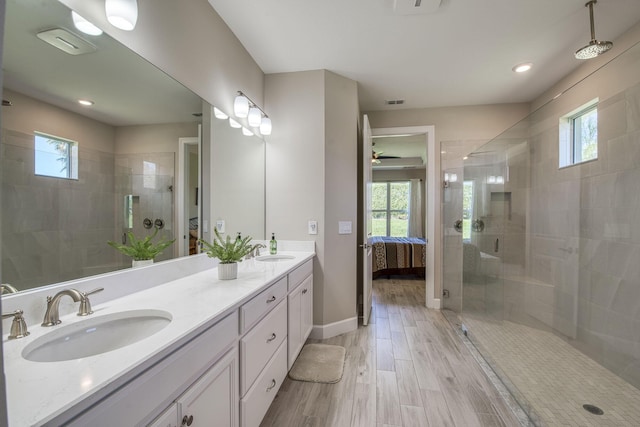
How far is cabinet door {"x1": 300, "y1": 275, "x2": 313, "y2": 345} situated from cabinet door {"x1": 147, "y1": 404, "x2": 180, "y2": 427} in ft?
4.45

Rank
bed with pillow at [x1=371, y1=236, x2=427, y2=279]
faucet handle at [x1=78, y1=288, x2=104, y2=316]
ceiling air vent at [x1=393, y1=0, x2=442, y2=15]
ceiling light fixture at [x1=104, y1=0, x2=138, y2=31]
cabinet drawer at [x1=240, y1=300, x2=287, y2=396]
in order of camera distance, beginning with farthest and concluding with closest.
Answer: bed with pillow at [x1=371, y1=236, x2=427, y2=279]
ceiling air vent at [x1=393, y1=0, x2=442, y2=15]
cabinet drawer at [x1=240, y1=300, x2=287, y2=396]
ceiling light fixture at [x1=104, y1=0, x2=138, y2=31]
faucet handle at [x1=78, y1=288, x2=104, y2=316]

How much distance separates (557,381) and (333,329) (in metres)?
1.68

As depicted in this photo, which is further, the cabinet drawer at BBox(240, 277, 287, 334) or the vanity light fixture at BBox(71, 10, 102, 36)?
the cabinet drawer at BBox(240, 277, 287, 334)

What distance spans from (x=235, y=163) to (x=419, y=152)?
509cm

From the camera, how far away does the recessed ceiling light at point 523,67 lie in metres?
2.49

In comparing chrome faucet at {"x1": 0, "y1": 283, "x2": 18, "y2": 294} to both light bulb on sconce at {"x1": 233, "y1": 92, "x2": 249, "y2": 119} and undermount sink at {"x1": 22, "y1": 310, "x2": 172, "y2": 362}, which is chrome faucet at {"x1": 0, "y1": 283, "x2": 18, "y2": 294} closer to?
undermount sink at {"x1": 22, "y1": 310, "x2": 172, "y2": 362}

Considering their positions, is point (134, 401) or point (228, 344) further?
point (228, 344)

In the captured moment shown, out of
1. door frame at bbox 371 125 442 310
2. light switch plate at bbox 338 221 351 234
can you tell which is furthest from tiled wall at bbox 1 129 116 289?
door frame at bbox 371 125 442 310

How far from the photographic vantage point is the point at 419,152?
6215mm

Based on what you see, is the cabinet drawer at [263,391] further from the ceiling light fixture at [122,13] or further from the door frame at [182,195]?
the ceiling light fixture at [122,13]

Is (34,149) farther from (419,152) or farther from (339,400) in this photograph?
(419,152)

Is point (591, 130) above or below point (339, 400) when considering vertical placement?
above

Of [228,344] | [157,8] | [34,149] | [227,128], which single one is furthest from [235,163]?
[228,344]

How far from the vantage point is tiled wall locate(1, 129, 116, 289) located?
87 centimetres
